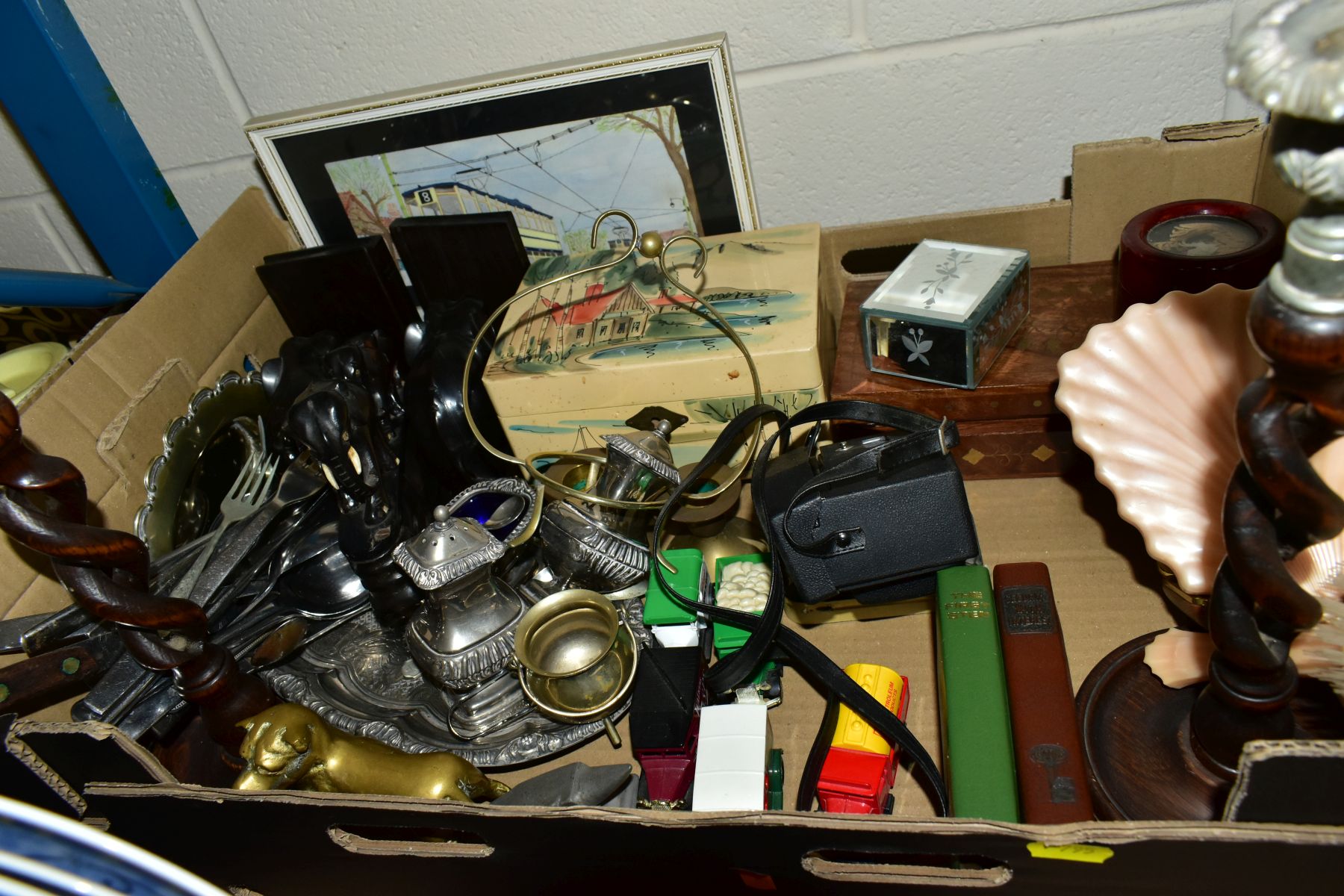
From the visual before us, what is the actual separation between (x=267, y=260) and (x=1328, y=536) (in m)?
1.01

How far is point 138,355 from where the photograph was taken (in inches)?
36.2

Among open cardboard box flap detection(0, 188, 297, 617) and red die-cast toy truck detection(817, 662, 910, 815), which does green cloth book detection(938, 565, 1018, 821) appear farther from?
open cardboard box flap detection(0, 188, 297, 617)

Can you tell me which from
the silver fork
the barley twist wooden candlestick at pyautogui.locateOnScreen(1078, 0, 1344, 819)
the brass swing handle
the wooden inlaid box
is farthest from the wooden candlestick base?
the silver fork

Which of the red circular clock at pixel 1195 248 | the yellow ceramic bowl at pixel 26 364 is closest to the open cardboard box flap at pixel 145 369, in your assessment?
the yellow ceramic bowl at pixel 26 364

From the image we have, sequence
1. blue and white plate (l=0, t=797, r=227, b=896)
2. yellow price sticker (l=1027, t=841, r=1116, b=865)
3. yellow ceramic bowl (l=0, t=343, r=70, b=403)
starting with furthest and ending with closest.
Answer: yellow ceramic bowl (l=0, t=343, r=70, b=403), yellow price sticker (l=1027, t=841, r=1116, b=865), blue and white plate (l=0, t=797, r=227, b=896)

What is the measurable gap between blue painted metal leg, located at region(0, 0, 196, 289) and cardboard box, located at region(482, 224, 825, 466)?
535 millimetres

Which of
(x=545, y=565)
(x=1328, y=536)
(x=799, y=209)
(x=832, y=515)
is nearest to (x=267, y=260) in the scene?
(x=545, y=565)

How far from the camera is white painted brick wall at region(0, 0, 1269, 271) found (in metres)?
0.92

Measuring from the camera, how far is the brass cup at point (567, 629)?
0.78 metres

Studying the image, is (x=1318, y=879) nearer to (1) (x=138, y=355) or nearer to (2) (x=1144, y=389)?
(2) (x=1144, y=389)

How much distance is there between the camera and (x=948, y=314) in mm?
803

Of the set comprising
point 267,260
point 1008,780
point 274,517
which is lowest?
point 1008,780

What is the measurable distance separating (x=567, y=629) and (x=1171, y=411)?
49 cm

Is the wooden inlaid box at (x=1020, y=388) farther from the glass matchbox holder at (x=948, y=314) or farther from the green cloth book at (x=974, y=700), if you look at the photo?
the green cloth book at (x=974, y=700)
